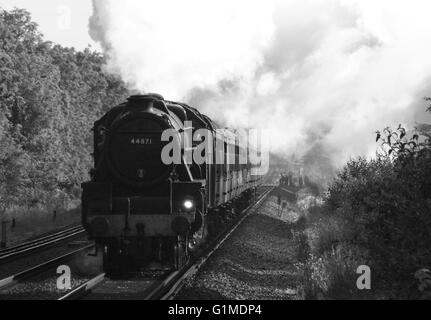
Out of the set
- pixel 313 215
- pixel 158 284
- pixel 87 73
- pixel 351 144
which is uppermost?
pixel 87 73

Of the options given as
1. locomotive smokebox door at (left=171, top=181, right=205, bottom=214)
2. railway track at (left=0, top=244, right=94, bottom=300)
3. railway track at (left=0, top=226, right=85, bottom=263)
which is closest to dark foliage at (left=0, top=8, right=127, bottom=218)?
railway track at (left=0, top=226, right=85, bottom=263)

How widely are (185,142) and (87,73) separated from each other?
35.9 meters

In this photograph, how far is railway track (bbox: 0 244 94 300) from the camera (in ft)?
30.7

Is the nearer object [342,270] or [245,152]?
[342,270]

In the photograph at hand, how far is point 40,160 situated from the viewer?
97.8ft

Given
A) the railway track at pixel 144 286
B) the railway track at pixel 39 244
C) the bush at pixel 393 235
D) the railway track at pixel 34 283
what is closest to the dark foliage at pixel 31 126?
the railway track at pixel 39 244

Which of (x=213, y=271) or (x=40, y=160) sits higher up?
(x=40, y=160)

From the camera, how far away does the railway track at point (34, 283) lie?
A: 9.35 m

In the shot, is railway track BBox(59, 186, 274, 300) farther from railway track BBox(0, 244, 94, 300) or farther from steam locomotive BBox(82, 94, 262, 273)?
railway track BBox(0, 244, 94, 300)

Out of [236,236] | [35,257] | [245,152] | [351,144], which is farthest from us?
[351,144]

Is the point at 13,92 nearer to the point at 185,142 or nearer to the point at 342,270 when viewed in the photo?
the point at 185,142

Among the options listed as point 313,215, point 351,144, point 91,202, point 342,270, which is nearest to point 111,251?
point 91,202

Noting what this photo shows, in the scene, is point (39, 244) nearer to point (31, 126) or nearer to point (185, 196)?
point (185, 196)

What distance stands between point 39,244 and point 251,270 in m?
7.42
